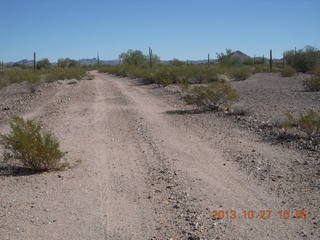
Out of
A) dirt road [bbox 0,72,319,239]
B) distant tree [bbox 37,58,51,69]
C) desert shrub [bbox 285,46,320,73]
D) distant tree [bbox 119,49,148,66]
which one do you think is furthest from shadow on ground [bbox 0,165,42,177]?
distant tree [bbox 37,58,51,69]

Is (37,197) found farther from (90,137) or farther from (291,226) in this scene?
(90,137)

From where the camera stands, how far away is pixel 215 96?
1585 cm

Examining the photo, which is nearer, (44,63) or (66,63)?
(44,63)

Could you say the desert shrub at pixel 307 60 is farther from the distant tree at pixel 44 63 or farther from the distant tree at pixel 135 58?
the distant tree at pixel 44 63

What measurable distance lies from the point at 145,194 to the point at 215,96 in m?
9.86

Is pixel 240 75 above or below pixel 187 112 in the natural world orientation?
above

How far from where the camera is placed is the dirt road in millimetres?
5172

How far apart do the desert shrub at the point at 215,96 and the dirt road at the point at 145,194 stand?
4180mm

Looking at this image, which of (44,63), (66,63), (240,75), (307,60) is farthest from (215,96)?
(66,63)

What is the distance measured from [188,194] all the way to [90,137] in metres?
5.23

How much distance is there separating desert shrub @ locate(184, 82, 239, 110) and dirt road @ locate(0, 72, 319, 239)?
165 inches
